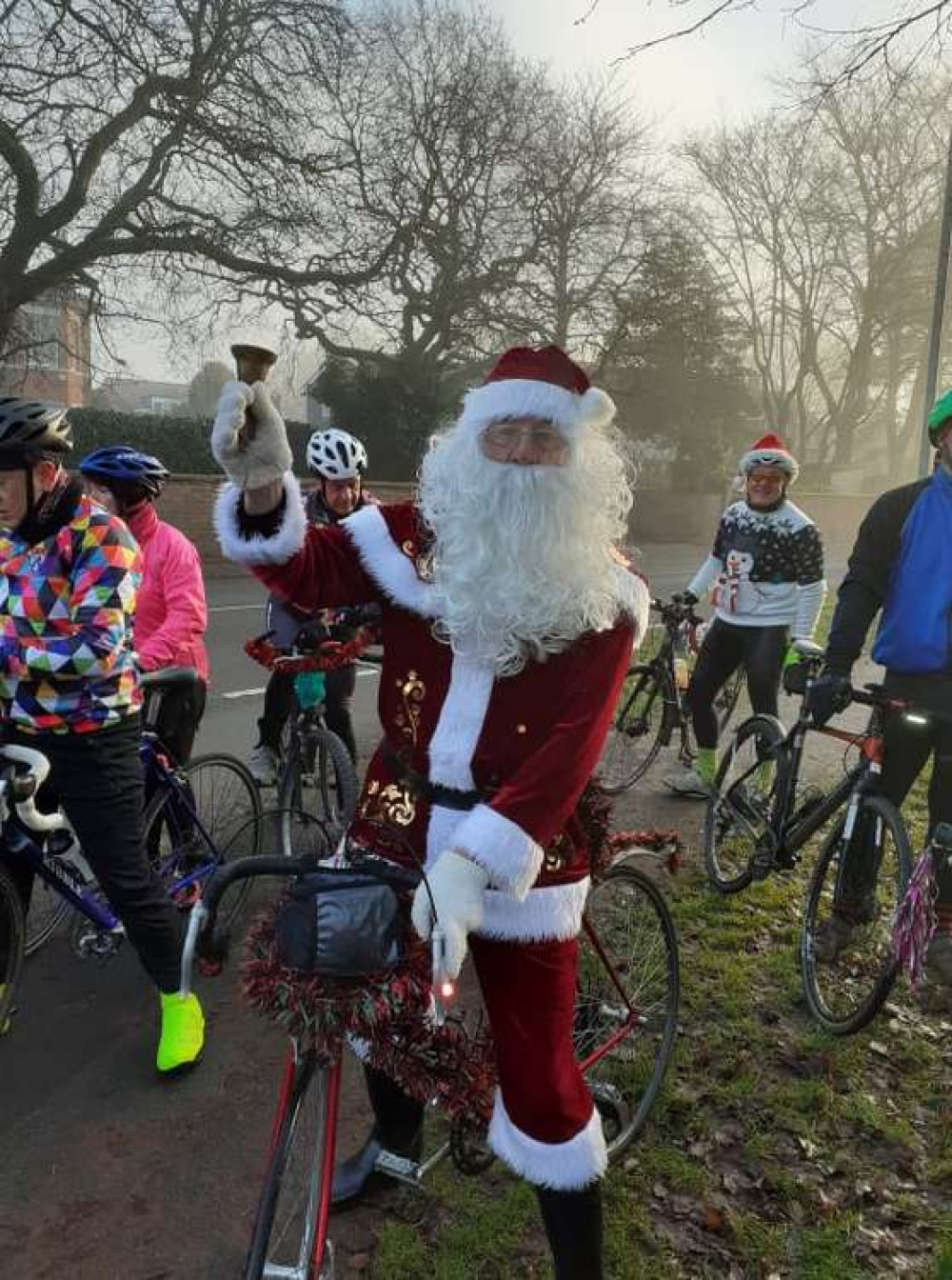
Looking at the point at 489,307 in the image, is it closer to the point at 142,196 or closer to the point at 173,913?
the point at 142,196

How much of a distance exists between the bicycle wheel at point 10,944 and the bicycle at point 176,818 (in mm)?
238

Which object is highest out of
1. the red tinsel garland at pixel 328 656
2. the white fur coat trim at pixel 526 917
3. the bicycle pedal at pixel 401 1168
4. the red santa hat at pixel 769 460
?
the red santa hat at pixel 769 460

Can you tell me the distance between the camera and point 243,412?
1810 mm

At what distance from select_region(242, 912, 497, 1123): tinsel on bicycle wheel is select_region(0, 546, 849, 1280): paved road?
2.48 feet

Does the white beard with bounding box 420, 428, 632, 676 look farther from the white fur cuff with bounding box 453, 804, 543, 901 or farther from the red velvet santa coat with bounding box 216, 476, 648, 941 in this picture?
the white fur cuff with bounding box 453, 804, 543, 901

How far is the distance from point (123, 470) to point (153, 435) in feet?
52.3

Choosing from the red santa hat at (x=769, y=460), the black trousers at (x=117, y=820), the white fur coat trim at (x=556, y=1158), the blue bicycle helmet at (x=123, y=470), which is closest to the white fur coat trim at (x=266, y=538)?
the black trousers at (x=117, y=820)

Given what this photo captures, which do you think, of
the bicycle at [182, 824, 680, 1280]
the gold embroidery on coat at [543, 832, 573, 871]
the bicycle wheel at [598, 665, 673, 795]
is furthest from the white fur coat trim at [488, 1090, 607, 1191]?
the bicycle wheel at [598, 665, 673, 795]

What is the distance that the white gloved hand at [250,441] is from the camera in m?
1.79

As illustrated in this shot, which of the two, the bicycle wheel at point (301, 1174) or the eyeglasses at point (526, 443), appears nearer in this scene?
the bicycle wheel at point (301, 1174)

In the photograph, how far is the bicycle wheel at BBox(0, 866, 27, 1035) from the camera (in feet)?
9.97

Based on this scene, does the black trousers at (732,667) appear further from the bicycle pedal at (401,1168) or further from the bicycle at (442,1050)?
the bicycle pedal at (401,1168)

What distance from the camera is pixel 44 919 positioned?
369 cm

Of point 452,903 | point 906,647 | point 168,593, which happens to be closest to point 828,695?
point 906,647
